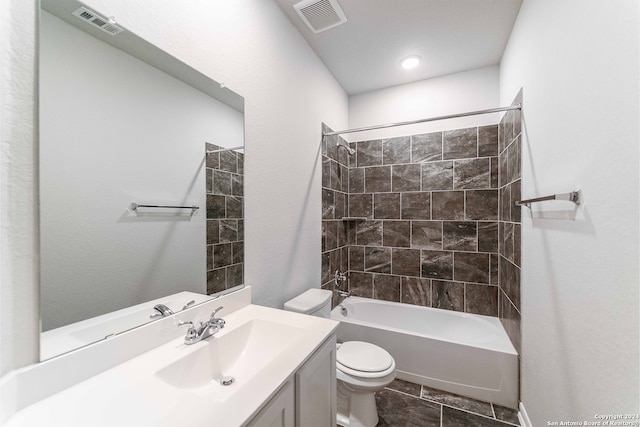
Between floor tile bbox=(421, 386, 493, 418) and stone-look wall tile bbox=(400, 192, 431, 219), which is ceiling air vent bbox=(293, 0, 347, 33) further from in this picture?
floor tile bbox=(421, 386, 493, 418)

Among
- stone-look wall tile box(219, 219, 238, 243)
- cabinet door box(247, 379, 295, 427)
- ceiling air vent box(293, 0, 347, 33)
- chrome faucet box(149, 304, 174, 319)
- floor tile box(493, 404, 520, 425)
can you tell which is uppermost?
ceiling air vent box(293, 0, 347, 33)

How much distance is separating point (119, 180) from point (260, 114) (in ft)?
2.95

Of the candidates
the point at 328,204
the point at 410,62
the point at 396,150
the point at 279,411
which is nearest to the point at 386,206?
the point at 396,150

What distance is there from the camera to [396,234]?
107 inches

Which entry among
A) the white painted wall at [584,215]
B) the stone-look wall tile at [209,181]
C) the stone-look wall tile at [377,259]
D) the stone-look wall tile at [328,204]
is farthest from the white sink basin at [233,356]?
the stone-look wall tile at [377,259]

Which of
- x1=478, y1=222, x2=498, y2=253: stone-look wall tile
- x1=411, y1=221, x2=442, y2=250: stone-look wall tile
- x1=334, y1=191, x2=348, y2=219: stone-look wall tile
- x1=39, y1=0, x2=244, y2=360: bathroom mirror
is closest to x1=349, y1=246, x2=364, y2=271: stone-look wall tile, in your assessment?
x1=334, y1=191, x2=348, y2=219: stone-look wall tile

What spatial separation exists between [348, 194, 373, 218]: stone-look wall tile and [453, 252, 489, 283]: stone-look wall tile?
989 millimetres

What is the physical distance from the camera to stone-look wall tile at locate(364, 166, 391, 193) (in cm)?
275

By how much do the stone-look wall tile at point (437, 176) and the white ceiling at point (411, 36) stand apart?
3.06ft

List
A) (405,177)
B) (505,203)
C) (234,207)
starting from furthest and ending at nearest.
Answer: (405,177) < (505,203) < (234,207)

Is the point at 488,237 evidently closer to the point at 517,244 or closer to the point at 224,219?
the point at 517,244

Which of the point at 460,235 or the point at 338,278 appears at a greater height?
the point at 460,235

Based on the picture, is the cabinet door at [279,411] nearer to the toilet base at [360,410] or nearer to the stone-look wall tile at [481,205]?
the toilet base at [360,410]

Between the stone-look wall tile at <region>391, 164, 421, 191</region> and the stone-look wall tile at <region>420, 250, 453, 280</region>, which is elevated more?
the stone-look wall tile at <region>391, 164, 421, 191</region>
